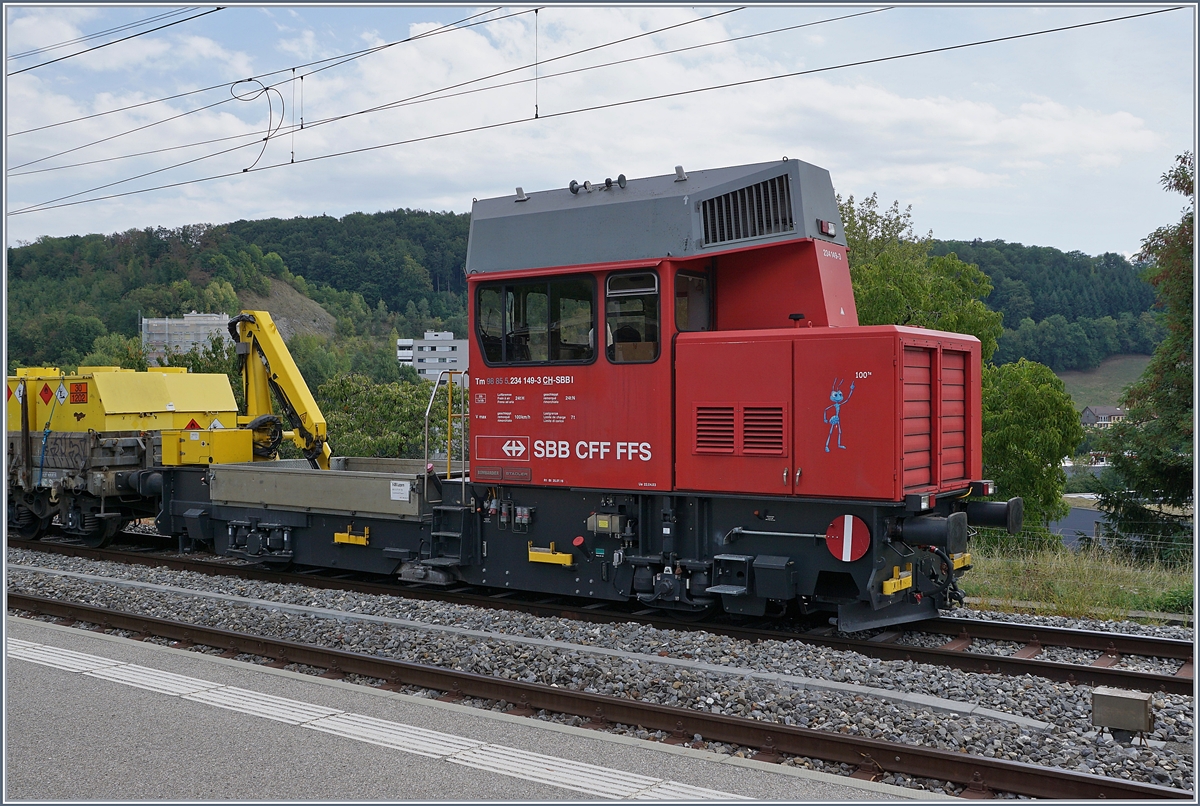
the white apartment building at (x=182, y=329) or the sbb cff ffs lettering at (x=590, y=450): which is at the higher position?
the white apartment building at (x=182, y=329)

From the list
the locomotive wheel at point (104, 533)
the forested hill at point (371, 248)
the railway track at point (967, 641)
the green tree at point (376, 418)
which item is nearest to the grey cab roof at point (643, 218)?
the railway track at point (967, 641)

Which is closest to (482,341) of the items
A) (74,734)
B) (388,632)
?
(388,632)

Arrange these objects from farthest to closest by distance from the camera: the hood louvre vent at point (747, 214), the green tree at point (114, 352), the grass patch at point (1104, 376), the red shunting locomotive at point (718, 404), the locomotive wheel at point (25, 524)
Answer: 1. the grass patch at point (1104, 376)
2. the green tree at point (114, 352)
3. the locomotive wheel at point (25, 524)
4. the hood louvre vent at point (747, 214)
5. the red shunting locomotive at point (718, 404)

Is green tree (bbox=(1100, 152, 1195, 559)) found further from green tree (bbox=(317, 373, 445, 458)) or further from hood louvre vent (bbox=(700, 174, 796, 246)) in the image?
green tree (bbox=(317, 373, 445, 458))

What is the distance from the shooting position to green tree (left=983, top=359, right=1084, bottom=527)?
2495 cm

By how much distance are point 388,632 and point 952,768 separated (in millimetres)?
5202

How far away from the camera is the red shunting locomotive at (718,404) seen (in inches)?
328

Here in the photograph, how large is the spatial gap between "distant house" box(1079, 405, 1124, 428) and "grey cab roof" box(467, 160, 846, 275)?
17.5 m

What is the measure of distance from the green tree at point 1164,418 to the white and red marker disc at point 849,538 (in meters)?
16.4

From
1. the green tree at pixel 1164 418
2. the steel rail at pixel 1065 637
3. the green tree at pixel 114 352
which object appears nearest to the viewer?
the steel rail at pixel 1065 637

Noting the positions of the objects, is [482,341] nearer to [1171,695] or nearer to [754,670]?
[754,670]

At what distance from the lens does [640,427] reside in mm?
9258

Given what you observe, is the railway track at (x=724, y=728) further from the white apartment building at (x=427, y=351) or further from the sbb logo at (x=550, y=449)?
the white apartment building at (x=427, y=351)

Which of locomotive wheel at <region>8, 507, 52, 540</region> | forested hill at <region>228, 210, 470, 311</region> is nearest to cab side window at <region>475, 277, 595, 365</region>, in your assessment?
locomotive wheel at <region>8, 507, 52, 540</region>
